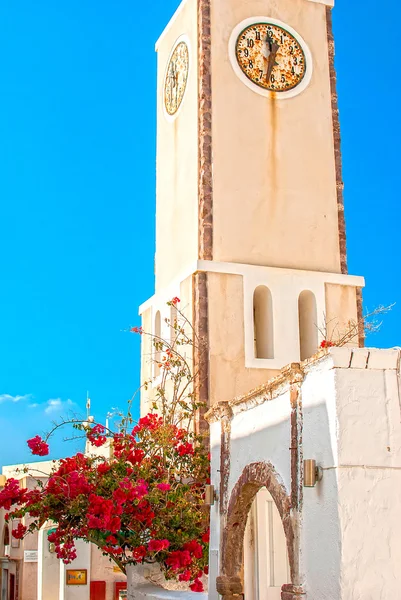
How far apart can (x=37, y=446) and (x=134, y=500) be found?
169 centimetres

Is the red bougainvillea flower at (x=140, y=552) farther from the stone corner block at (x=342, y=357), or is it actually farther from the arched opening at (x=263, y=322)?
the stone corner block at (x=342, y=357)

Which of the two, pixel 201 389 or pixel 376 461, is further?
pixel 201 389

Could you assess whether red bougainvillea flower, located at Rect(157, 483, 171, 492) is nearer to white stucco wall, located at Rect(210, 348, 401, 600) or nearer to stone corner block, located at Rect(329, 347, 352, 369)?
white stucco wall, located at Rect(210, 348, 401, 600)

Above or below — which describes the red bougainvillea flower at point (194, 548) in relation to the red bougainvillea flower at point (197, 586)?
above

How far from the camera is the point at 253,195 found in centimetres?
1579

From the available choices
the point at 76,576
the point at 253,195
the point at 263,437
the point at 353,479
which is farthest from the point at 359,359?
the point at 76,576

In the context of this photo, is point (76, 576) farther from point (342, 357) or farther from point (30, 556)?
point (342, 357)

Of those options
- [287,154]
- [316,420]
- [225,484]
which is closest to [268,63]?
[287,154]

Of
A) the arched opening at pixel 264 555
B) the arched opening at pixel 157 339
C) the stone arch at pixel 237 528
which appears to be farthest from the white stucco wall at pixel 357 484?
the arched opening at pixel 157 339

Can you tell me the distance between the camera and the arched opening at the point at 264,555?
11.8m

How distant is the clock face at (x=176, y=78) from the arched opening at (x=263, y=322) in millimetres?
4122

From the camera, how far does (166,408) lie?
597 inches

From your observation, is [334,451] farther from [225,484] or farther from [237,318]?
[237,318]

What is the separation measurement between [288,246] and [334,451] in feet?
27.2
